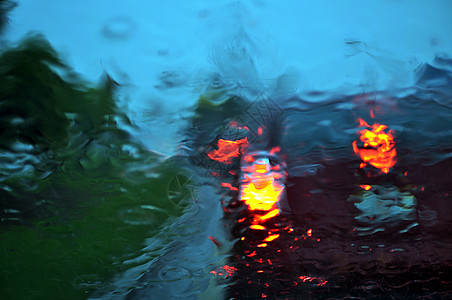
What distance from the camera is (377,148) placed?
59 centimetres

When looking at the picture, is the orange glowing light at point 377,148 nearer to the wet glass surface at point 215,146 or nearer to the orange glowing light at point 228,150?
the wet glass surface at point 215,146

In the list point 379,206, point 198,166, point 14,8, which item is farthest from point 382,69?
point 14,8

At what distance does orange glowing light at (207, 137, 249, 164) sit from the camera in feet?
1.86

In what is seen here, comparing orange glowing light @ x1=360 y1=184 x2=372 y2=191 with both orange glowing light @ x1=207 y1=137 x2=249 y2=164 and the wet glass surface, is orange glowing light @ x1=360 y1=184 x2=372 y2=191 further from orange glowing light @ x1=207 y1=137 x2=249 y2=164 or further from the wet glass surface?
orange glowing light @ x1=207 y1=137 x2=249 y2=164

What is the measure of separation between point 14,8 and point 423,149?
700 mm

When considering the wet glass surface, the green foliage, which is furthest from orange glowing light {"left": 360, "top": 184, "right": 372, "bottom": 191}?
the green foliage

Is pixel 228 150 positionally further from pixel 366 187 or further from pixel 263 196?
pixel 366 187

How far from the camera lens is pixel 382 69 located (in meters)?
0.57

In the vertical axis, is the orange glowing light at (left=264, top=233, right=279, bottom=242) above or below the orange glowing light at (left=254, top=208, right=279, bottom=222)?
below

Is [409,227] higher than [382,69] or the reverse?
the reverse

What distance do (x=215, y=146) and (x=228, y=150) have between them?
0.02 meters

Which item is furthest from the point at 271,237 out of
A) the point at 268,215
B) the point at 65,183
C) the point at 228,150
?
the point at 65,183

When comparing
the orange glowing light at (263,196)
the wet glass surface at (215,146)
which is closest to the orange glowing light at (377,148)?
the wet glass surface at (215,146)

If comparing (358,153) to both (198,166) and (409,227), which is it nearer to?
(409,227)
